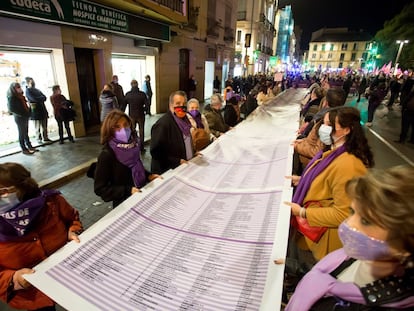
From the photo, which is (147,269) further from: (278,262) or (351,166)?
(351,166)

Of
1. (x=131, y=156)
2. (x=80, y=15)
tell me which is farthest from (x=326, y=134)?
(x=80, y=15)

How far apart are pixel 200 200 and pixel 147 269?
81 centimetres

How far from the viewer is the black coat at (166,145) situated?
2914mm

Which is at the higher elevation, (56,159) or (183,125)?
(183,125)

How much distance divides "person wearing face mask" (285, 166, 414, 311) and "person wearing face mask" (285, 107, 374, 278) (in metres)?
0.68

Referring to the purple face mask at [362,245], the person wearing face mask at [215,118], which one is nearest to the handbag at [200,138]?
the person wearing face mask at [215,118]

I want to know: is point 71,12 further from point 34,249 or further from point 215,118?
point 34,249

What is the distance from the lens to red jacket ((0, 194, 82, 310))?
1539mm

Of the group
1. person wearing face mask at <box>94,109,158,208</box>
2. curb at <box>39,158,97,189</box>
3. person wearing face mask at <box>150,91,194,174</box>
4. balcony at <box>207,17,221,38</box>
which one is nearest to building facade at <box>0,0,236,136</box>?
balcony at <box>207,17,221,38</box>

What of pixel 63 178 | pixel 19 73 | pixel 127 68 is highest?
pixel 127 68

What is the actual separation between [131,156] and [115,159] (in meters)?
0.16

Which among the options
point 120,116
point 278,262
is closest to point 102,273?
point 278,262

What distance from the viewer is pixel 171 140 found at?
2.95 m

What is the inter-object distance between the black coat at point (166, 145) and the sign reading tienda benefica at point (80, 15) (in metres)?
4.85
